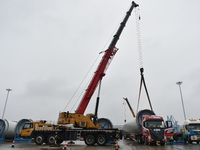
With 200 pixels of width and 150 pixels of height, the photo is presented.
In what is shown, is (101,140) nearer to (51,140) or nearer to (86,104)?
(86,104)

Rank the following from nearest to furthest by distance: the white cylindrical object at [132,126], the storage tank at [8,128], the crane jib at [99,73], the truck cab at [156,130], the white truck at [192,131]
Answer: the truck cab at [156,130], the crane jib at [99,73], the white truck at [192,131], the white cylindrical object at [132,126], the storage tank at [8,128]

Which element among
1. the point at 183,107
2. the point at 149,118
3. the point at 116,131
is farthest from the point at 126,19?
the point at 183,107

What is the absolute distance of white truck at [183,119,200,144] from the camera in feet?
58.4

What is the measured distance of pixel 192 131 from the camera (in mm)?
18203

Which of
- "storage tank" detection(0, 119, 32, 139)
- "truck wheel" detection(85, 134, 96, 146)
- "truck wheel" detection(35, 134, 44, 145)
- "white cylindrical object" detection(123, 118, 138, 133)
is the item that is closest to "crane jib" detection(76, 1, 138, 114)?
"truck wheel" detection(85, 134, 96, 146)

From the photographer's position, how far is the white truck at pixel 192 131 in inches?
700

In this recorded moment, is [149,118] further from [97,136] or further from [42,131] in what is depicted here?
[42,131]

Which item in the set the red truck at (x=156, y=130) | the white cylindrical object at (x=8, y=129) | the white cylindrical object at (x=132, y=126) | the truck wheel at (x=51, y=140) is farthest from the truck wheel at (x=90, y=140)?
the white cylindrical object at (x=8, y=129)

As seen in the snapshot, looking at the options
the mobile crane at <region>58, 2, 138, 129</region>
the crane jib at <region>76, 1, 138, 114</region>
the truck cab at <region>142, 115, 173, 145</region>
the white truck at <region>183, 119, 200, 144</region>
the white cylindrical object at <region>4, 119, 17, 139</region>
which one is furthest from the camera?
the white cylindrical object at <region>4, 119, 17, 139</region>

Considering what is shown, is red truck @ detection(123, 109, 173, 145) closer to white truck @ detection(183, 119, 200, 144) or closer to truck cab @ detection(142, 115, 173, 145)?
truck cab @ detection(142, 115, 173, 145)

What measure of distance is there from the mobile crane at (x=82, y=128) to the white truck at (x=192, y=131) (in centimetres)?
903

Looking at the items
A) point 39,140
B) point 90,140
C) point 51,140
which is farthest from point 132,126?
point 39,140

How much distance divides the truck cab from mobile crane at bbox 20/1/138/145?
9.02ft

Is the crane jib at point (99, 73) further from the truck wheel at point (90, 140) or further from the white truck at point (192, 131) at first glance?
the white truck at point (192, 131)
